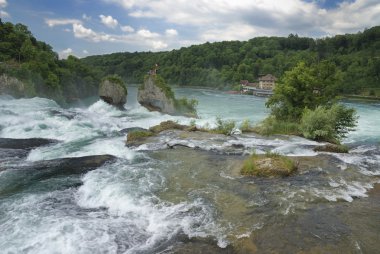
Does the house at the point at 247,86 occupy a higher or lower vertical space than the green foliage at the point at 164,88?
lower

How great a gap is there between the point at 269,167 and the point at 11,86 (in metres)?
45.2

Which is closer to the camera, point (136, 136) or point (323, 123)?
point (136, 136)

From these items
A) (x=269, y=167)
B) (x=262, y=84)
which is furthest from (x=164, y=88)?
(x=262, y=84)

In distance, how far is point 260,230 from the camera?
11.1m

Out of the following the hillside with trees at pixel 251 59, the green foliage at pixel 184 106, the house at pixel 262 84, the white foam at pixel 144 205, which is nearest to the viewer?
the white foam at pixel 144 205

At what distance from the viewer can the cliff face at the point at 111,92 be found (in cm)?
5484

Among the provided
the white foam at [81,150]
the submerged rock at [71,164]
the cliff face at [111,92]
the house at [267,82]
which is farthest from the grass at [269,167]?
the house at [267,82]

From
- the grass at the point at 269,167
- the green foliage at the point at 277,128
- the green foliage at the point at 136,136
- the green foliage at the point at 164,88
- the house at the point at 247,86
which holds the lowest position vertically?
the house at the point at 247,86

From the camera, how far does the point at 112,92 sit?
2160 inches

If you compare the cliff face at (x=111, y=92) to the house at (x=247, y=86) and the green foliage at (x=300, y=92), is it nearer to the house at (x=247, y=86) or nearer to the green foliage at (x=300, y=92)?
the green foliage at (x=300, y=92)

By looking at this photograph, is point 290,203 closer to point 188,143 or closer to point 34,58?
point 188,143

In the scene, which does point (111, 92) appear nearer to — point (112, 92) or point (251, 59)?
point (112, 92)

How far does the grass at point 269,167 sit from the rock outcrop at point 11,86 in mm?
43349

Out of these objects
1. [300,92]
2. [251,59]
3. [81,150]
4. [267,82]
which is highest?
[251,59]
